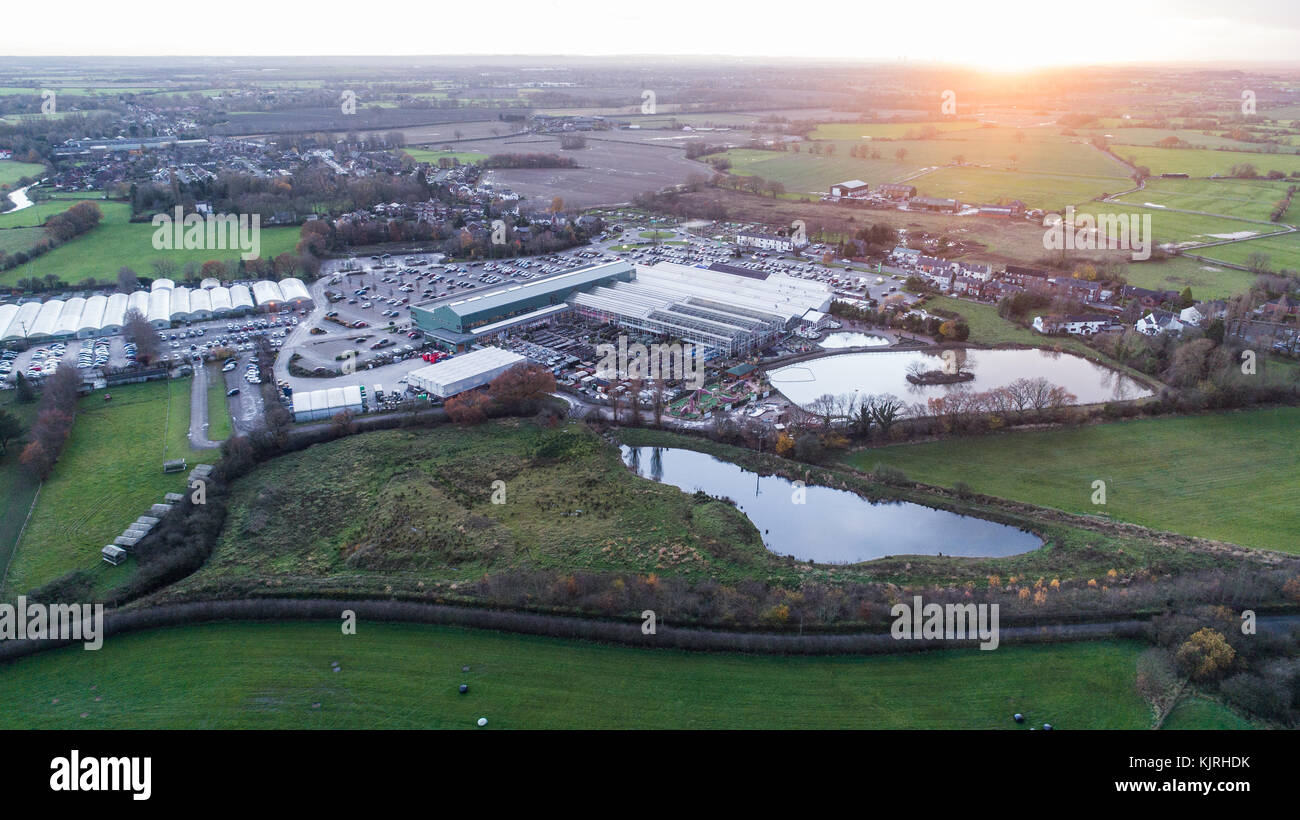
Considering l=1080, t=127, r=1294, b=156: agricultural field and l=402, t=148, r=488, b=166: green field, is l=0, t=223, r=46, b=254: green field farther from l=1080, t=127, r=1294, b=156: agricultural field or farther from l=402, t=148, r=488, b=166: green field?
l=1080, t=127, r=1294, b=156: agricultural field

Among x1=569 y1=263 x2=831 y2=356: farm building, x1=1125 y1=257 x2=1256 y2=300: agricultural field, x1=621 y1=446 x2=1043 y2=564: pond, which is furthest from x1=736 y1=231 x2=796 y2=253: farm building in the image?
x1=621 y1=446 x2=1043 y2=564: pond

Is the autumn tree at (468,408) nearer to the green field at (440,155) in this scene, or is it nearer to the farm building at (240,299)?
the farm building at (240,299)

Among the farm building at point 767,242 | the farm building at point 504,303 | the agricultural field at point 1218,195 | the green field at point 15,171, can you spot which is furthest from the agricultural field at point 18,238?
the agricultural field at point 1218,195

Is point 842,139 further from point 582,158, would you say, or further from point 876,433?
point 876,433

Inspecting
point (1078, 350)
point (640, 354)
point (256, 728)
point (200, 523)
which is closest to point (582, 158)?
point (640, 354)

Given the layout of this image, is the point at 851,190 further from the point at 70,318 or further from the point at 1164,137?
the point at 70,318
